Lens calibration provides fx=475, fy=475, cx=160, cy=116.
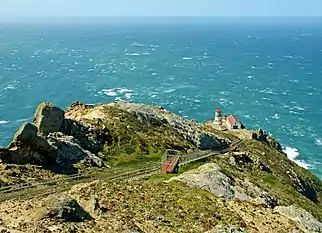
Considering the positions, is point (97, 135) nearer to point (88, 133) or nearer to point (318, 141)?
point (88, 133)

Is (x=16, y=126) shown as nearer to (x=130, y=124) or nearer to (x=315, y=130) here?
(x=130, y=124)

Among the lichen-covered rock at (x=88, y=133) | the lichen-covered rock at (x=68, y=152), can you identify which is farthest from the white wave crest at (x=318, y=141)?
the lichen-covered rock at (x=68, y=152)

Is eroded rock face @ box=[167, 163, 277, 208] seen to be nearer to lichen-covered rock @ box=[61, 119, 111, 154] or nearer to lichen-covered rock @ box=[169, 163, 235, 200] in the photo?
lichen-covered rock @ box=[169, 163, 235, 200]

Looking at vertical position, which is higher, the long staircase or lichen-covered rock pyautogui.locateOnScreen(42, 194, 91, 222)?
lichen-covered rock pyautogui.locateOnScreen(42, 194, 91, 222)

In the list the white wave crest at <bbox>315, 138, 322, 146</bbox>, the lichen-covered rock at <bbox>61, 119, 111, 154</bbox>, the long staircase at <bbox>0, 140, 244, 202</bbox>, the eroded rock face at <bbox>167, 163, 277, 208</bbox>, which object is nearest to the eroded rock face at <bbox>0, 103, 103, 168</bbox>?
the lichen-covered rock at <bbox>61, 119, 111, 154</bbox>

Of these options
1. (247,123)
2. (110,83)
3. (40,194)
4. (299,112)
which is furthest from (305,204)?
(110,83)
